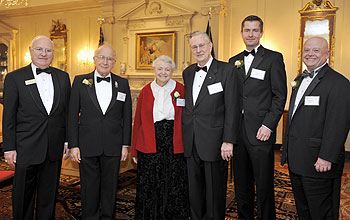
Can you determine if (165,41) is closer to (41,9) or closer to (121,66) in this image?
(121,66)

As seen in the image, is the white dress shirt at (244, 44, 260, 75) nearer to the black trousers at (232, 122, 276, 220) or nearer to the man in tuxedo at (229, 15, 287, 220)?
the man in tuxedo at (229, 15, 287, 220)

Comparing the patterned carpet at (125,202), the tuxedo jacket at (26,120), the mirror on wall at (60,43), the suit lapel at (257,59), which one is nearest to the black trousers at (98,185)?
the tuxedo jacket at (26,120)

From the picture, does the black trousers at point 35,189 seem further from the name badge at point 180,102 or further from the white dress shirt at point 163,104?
the name badge at point 180,102

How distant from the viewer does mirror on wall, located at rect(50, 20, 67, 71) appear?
9906 millimetres

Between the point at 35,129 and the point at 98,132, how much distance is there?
47 cm

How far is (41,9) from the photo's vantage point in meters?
10.2

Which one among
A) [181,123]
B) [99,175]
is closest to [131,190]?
[99,175]

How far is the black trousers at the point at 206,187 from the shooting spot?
228 cm

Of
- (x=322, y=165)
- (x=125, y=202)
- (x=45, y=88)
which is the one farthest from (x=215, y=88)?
(x=125, y=202)

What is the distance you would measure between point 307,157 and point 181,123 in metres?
1.01

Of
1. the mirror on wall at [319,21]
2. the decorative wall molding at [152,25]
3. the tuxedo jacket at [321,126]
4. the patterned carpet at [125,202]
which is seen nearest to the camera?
the tuxedo jacket at [321,126]

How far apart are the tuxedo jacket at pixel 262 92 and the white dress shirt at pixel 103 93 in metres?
1.06

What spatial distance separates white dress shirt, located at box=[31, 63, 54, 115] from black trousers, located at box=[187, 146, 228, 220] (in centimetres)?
119

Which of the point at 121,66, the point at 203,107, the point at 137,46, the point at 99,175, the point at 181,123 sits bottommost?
the point at 99,175
